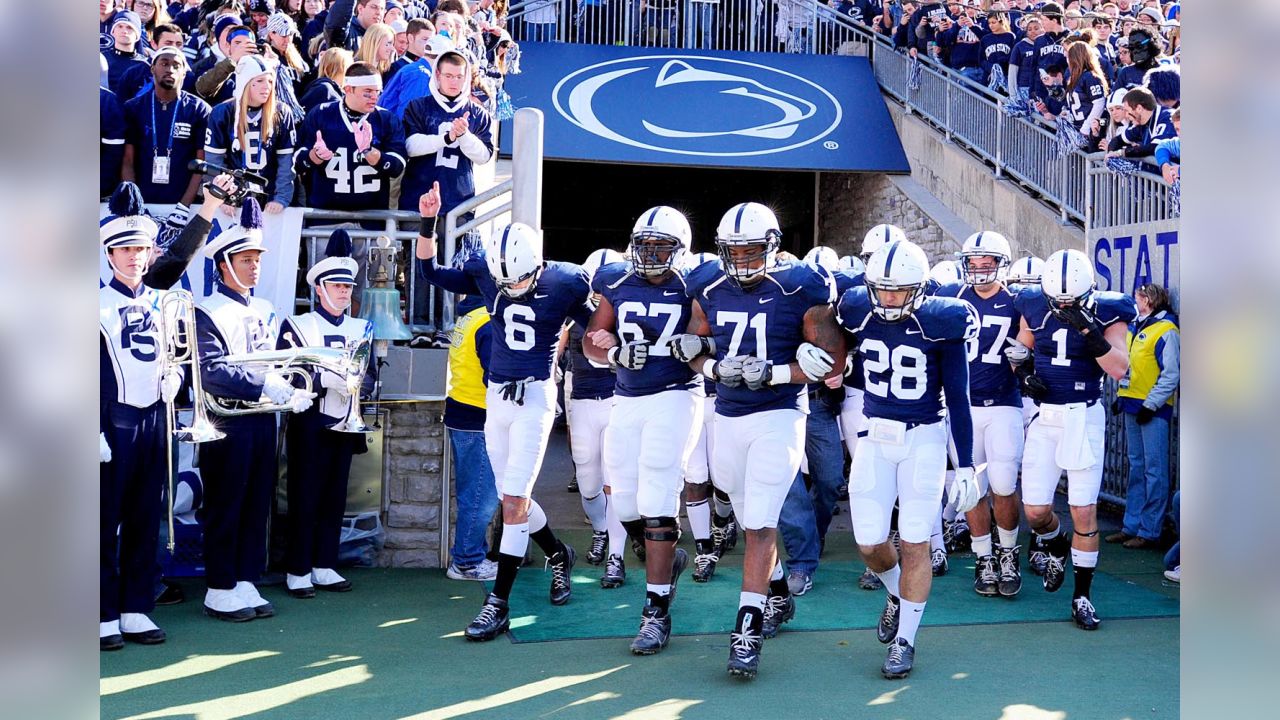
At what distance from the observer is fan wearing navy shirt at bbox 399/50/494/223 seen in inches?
328

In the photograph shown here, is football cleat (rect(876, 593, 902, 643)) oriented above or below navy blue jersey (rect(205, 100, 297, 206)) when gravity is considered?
below

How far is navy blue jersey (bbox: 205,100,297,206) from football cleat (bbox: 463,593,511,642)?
10.1 feet

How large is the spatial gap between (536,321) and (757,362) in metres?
1.44

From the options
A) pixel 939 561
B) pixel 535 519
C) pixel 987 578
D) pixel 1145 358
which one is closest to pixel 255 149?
pixel 535 519

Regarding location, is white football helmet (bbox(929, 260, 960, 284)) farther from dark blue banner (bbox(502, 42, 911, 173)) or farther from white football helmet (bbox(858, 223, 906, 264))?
dark blue banner (bbox(502, 42, 911, 173))

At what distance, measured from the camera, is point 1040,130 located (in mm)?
12641

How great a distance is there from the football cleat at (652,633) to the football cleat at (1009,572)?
231 centimetres

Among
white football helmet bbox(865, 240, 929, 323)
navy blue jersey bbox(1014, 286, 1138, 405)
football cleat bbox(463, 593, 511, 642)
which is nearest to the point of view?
white football helmet bbox(865, 240, 929, 323)

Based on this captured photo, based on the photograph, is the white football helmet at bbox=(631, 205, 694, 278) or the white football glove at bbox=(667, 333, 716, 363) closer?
the white football glove at bbox=(667, 333, 716, 363)

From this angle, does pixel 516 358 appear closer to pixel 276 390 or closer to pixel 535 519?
pixel 535 519

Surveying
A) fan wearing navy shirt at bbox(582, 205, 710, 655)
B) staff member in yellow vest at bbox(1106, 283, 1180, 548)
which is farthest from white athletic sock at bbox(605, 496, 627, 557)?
staff member in yellow vest at bbox(1106, 283, 1180, 548)
